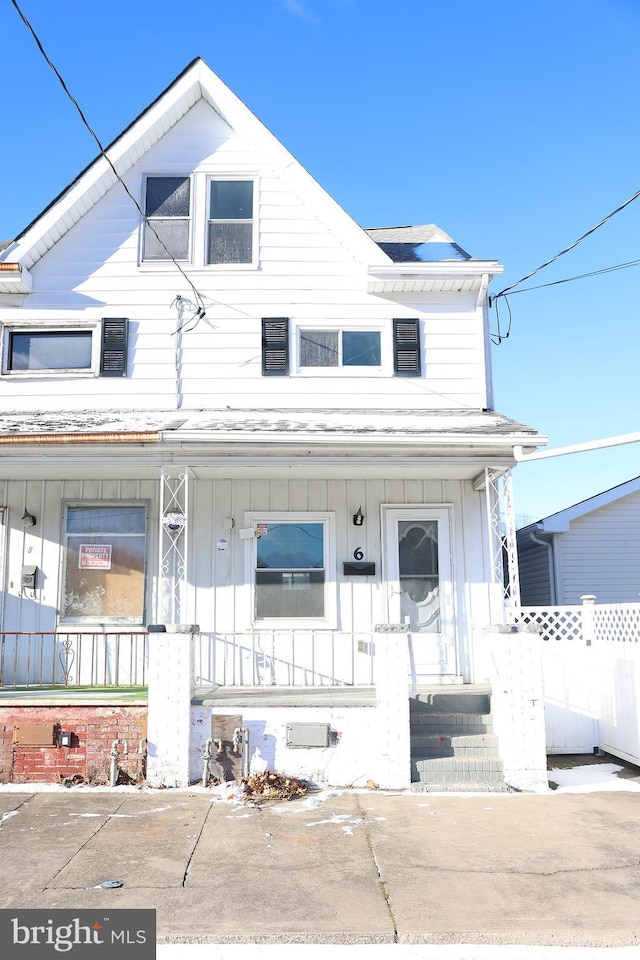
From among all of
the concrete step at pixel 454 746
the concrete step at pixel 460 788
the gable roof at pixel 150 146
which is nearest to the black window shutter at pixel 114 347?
the gable roof at pixel 150 146

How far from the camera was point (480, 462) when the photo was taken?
862 cm

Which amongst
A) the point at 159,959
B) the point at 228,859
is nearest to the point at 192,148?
the point at 228,859

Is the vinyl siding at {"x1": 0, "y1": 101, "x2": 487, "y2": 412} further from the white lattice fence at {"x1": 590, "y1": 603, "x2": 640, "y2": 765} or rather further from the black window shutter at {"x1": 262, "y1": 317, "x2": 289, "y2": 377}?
the white lattice fence at {"x1": 590, "y1": 603, "x2": 640, "y2": 765}

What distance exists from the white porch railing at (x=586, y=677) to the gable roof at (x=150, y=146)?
5.32 meters

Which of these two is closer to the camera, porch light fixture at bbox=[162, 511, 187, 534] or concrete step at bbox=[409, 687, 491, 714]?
concrete step at bbox=[409, 687, 491, 714]

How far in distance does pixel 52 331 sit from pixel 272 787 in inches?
265

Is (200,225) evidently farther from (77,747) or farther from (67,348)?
(77,747)

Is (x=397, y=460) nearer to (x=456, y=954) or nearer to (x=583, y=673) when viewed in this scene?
(x=583, y=673)

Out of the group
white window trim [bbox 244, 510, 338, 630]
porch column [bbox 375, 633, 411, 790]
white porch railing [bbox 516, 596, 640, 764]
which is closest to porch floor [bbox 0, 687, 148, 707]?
white window trim [bbox 244, 510, 338, 630]

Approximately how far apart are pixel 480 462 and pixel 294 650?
3.26 m

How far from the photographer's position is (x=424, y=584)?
9.48 m

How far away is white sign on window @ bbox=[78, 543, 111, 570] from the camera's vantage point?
31.2ft

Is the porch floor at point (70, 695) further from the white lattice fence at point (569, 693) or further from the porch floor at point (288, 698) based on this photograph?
the white lattice fence at point (569, 693)

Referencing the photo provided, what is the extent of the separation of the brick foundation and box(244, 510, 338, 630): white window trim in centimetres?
226
